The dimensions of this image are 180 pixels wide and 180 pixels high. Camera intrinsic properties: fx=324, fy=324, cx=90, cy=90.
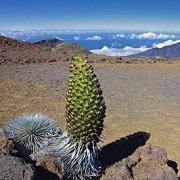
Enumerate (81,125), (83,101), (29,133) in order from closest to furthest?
(83,101)
(81,125)
(29,133)

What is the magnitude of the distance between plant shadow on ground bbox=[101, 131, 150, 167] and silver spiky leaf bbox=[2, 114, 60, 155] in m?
0.97

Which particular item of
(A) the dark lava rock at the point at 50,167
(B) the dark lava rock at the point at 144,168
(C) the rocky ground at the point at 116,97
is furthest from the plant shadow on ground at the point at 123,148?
(A) the dark lava rock at the point at 50,167

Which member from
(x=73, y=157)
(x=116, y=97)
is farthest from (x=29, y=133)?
(x=116, y=97)

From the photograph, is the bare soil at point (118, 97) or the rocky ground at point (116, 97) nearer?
the rocky ground at point (116, 97)

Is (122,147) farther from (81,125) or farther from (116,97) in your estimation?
(116,97)

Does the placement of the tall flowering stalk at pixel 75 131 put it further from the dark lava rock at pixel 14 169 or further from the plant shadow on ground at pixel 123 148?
the dark lava rock at pixel 14 169

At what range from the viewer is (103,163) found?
4.67 m

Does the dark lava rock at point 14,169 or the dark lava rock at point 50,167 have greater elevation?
the dark lava rock at point 14,169

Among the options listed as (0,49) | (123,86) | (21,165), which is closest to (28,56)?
(0,49)

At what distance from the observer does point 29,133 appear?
4.29 metres

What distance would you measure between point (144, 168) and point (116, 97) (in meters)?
5.60

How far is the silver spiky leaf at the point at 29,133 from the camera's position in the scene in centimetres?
427

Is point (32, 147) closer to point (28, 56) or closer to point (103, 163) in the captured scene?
point (103, 163)

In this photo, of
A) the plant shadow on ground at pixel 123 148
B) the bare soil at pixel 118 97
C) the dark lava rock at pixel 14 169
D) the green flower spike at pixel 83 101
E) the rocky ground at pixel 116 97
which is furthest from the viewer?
the bare soil at pixel 118 97
